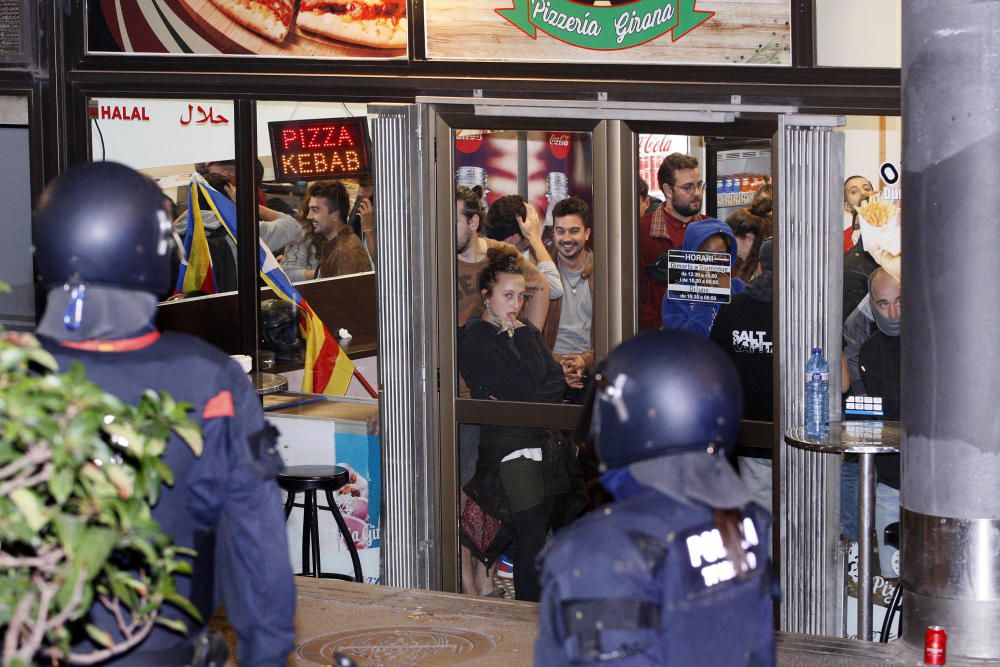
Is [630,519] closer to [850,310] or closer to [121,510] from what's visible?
[121,510]

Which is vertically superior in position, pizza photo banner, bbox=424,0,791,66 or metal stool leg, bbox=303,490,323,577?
pizza photo banner, bbox=424,0,791,66

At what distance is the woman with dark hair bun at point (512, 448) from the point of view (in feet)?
20.6

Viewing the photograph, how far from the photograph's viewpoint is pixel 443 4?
609 cm

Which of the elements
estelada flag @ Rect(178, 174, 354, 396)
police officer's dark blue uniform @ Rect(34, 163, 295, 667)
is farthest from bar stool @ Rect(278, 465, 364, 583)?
police officer's dark blue uniform @ Rect(34, 163, 295, 667)

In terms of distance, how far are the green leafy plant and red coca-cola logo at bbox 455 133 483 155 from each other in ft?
13.9

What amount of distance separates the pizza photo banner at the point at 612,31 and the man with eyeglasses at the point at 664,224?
1.61 ft

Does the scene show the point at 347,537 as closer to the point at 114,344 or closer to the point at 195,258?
the point at 195,258

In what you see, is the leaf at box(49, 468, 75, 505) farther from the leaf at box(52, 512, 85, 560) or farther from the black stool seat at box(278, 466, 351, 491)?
the black stool seat at box(278, 466, 351, 491)

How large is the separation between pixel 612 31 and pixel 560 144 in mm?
554

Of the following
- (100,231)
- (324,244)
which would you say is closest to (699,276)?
(324,244)

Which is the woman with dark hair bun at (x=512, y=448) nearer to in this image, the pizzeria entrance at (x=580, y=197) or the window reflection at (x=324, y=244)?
the pizzeria entrance at (x=580, y=197)

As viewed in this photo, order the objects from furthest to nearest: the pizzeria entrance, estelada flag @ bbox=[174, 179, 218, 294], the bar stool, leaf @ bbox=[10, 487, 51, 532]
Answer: estelada flag @ bbox=[174, 179, 218, 294] < the bar stool < the pizzeria entrance < leaf @ bbox=[10, 487, 51, 532]

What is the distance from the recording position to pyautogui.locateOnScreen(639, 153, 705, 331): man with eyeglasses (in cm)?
603

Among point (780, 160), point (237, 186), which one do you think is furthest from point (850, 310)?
point (237, 186)
